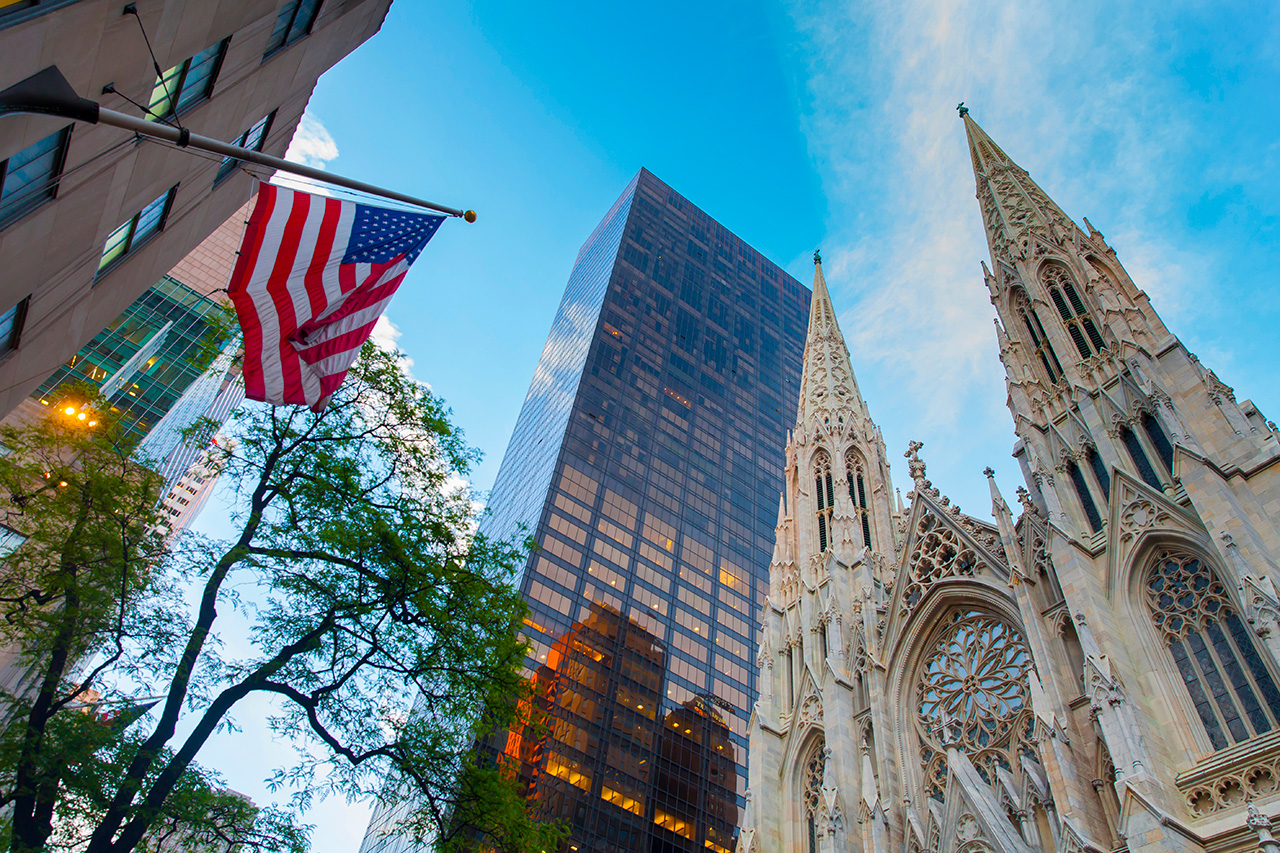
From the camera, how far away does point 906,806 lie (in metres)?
24.4

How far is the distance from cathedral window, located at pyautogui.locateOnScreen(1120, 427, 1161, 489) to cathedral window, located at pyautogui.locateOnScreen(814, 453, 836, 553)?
1546 cm

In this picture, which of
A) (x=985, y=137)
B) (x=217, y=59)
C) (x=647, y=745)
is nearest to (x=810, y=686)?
(x=647, y=745)

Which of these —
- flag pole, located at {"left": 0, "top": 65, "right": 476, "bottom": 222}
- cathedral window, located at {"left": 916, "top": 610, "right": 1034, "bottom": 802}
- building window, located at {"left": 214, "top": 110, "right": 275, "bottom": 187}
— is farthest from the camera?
cathedral window, located at {"left": 916, "top": 610, "right": 1034, "bottom": 802}

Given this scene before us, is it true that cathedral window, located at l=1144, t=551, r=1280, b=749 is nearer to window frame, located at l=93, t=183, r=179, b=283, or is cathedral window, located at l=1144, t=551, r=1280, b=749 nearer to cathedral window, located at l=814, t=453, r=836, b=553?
cathedral window, located at l=814, t=453, r=836, b=553

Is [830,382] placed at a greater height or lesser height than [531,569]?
greater

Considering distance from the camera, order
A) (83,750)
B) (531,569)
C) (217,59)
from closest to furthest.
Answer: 1. (83,750)
2. (217,59)
3. (531,569)

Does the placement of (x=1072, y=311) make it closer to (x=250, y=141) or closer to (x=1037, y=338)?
(x=1037, y=338)

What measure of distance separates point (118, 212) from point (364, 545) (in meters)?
7.86

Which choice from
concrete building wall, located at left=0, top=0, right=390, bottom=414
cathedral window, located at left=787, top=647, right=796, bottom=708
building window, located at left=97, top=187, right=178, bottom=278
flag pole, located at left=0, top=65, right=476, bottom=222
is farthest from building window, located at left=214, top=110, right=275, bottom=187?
cathedral window, located at left=787, top=647, right=796, bottom=708

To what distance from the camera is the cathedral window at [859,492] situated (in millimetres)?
37938

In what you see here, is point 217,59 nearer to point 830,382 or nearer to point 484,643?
point 484,643

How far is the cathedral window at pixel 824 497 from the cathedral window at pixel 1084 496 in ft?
45.1

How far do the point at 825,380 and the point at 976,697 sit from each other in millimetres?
25362

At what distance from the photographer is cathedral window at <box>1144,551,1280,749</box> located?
58.2 feet
